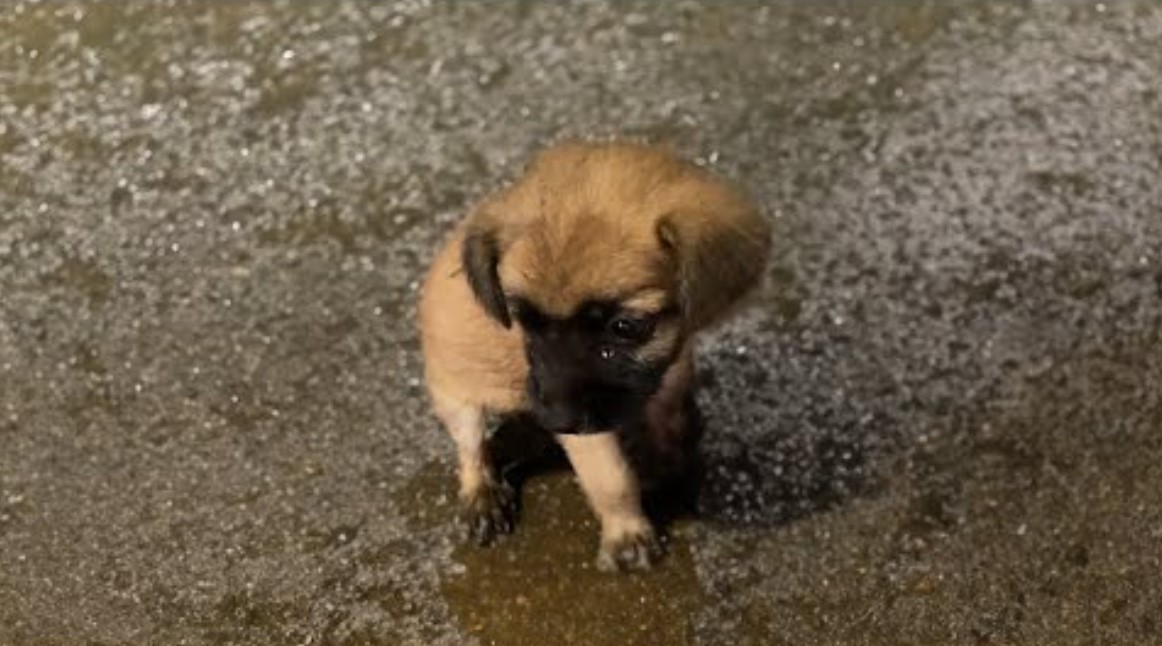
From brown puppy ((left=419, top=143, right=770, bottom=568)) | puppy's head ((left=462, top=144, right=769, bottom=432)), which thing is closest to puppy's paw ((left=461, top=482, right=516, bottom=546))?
brown puppy ((left=419, top=143, right=770, bottom=568))

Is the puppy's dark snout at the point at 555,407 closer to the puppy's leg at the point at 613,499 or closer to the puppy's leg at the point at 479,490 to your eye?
the puppy's leg at the point at 613,499

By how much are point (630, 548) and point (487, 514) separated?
25 centimetres

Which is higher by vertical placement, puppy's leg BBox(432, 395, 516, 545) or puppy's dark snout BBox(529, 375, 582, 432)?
puppy's dark snout BBox(529, 375, 582, 432)

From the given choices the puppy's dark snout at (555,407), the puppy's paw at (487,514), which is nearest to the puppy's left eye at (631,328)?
the puppy's dark snout at (555,407)

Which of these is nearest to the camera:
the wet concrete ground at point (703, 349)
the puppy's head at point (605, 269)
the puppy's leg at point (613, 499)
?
the puppy's head at point (605, 269)

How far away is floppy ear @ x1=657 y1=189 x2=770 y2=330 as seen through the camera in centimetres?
195

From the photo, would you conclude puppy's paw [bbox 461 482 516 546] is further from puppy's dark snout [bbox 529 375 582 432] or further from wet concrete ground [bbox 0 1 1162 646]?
puppy's dark snout [bbox 529 375 582 432]

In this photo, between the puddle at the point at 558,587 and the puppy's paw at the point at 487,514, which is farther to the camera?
the puppy's paw at the point at 487,514

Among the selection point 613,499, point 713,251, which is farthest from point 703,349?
point 713,251

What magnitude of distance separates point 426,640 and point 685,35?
1.69 meters

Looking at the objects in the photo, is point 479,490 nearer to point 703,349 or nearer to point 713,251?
point 703,349

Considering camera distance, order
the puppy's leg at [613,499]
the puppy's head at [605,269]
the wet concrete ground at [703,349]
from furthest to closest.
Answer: the wet concrete ground at [703,349], the puppy's leg at [613,499], the puppy's head at [605,269]

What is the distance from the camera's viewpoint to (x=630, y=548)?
8.04ft

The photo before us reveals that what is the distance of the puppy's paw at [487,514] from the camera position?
8.23ft
